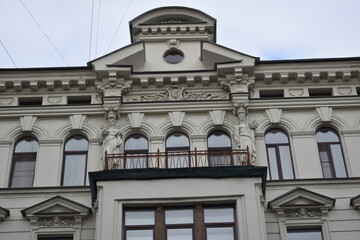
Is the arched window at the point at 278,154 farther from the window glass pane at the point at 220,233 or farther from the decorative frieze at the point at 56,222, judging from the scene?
the decorative frieze at the point at 56,222

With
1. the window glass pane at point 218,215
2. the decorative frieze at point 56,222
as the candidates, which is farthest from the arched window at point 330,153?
the decorative frieze at point 56,222

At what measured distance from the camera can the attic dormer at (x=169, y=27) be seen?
1109 inches

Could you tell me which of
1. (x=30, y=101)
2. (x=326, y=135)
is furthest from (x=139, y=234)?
(x=326, y=135)

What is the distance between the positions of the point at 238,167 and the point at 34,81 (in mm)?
10052

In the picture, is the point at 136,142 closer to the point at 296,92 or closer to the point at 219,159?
the point at 219,159

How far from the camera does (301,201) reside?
2253cm

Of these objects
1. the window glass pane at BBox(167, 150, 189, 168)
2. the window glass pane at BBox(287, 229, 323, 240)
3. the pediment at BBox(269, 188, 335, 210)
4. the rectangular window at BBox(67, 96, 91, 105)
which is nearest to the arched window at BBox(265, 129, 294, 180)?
the pediment at BBox(269, 188, 335, 210)

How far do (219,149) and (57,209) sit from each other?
688cm

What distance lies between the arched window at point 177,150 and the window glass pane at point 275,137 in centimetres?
333

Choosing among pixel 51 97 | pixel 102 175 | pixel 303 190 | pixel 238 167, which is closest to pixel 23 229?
pixel 102 175

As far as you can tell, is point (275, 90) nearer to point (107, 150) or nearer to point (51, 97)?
point (107, 150)

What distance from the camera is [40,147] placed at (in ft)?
81.4

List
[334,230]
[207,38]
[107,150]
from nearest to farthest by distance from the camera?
1. [334,230]
2. [107,150]
3. [207,38]

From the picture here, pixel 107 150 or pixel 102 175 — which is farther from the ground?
pixel 107 150
